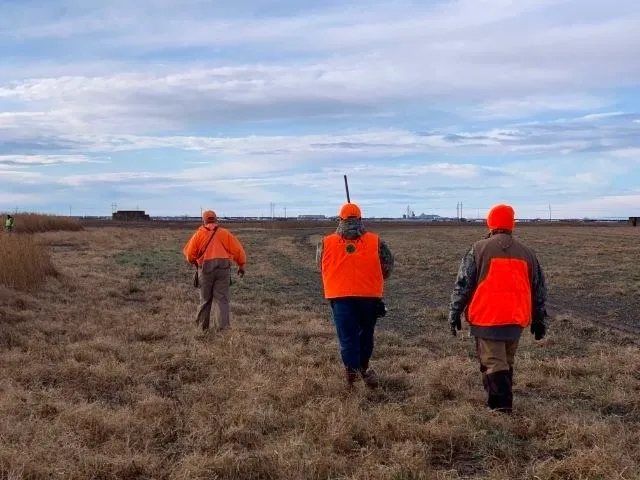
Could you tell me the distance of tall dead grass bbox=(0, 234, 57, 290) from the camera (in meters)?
14.2

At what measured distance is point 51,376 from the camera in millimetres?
7766

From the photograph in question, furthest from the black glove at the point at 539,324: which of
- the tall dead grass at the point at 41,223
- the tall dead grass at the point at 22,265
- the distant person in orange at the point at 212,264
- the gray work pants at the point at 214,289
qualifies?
the tall dead grass at the point at 41,223

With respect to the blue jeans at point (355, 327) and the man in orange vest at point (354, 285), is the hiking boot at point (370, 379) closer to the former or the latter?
the man in orange vest at point (354, 285)

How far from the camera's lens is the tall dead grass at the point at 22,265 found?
46.7 feet

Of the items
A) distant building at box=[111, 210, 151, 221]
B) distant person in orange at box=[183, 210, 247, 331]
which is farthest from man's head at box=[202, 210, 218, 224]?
distant building at box=[111, 210, 151, 221]

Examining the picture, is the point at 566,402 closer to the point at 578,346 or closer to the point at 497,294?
the point at 497,294

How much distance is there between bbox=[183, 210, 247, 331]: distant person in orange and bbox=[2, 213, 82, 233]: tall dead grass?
133 feet

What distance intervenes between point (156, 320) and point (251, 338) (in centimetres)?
239

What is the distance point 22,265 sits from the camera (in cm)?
1478

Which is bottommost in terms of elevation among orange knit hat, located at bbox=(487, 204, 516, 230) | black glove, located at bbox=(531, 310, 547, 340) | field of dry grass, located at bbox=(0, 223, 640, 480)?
field of dry grass, located at bbox=(0, 223, 640, 480)

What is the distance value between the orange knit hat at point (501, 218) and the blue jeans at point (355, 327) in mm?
1476

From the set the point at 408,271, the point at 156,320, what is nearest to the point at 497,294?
the point at 156,320

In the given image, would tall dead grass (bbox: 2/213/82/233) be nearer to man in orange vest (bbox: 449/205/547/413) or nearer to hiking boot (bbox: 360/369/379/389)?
hiking boot (bbox: 360/369/379/389)

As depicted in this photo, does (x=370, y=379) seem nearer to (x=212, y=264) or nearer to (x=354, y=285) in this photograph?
(x=354, y=285)
